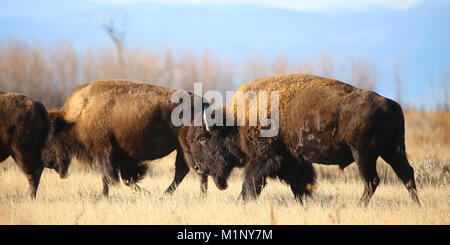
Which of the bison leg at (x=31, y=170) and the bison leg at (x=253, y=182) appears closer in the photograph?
the bison leg at (x=253, y=182)

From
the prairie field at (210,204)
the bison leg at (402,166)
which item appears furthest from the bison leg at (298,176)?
the bison leg at (402,166)

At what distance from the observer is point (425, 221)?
250 inches

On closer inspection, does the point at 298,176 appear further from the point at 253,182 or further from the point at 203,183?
the point at 203,183

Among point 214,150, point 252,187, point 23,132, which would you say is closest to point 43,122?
point 23,132

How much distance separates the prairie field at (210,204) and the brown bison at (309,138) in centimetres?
40

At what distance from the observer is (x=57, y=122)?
974cm

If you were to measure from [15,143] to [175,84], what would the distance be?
1043 inches

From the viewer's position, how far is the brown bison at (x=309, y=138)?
24.2ft

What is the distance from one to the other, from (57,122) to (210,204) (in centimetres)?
352

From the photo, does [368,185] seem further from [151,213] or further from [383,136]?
[151,213]

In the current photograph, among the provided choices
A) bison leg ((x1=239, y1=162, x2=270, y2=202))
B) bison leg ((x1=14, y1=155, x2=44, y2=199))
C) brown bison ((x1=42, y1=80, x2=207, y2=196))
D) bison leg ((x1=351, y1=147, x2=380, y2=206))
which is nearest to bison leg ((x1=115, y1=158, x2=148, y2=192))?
brown bison ((x1=42, y1=80, x2=207, y2=196))

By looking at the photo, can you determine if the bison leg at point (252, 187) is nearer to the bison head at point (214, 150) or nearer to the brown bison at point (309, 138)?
the brown bison at point (309, 138)

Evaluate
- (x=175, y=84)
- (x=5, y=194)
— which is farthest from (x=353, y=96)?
(x=175, y=84)

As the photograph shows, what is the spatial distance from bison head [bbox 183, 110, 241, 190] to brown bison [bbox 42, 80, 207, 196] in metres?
0.27
